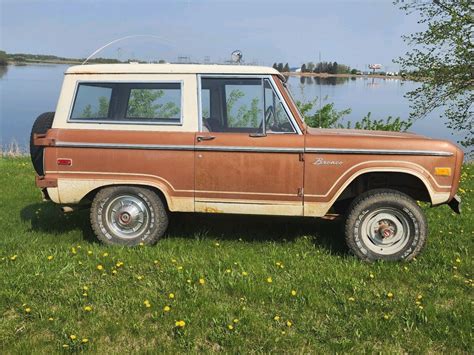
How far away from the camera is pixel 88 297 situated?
390 centimetres

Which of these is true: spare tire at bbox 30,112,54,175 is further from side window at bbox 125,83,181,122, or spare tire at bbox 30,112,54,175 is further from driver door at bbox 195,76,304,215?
driver door at bbox 195,76,304,215

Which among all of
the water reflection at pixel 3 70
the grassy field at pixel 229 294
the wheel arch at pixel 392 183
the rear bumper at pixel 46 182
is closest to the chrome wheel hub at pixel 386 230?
the grassy field at pixel 229 294

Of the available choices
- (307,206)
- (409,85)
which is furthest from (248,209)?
(409,85)

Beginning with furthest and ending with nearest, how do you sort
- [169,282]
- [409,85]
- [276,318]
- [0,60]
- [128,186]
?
1. [0,60]
2. [409,85]
3. [128,186]
4. [169,282]
5. [276,318]

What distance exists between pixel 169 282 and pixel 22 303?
3.94ft

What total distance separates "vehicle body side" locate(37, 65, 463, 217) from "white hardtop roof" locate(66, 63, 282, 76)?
4 centimetres

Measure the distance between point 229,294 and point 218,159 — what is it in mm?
1408

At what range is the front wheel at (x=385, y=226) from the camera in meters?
4.71

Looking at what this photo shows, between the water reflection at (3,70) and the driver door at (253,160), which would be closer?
the driver door at (253,160)

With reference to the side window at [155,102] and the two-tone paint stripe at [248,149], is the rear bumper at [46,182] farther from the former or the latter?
the side window at [155,102]

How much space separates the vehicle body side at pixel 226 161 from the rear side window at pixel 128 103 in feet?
0.23

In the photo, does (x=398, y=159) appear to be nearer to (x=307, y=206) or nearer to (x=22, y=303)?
(x=307, y=206)

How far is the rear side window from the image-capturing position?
16.2 feet

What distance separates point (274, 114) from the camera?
15.8ft
